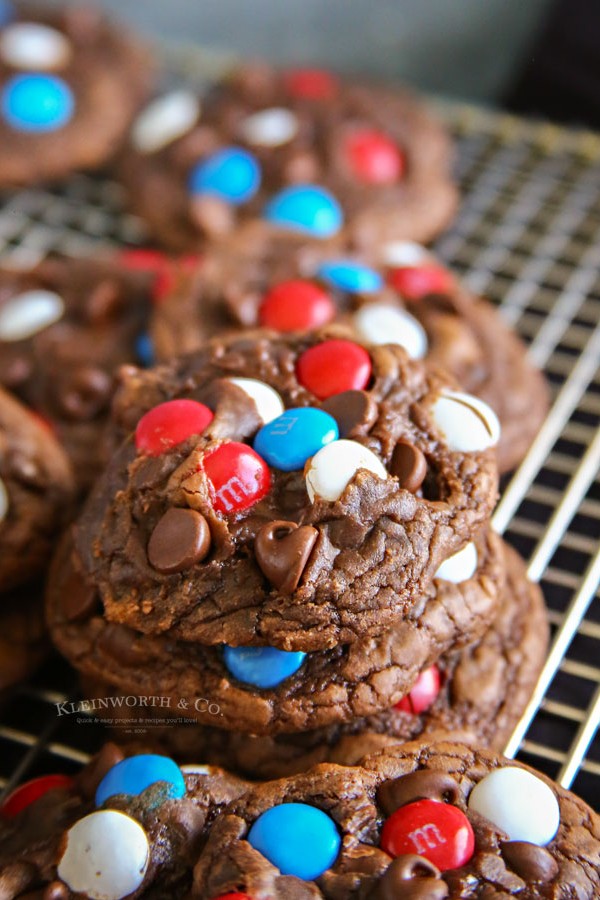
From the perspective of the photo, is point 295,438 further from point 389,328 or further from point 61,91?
point 61,91

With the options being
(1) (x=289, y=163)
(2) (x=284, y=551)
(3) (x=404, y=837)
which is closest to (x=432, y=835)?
(3) (x=404, y=837)

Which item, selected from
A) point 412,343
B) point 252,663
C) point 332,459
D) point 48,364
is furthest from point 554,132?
point 252,663

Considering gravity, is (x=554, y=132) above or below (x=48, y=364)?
above

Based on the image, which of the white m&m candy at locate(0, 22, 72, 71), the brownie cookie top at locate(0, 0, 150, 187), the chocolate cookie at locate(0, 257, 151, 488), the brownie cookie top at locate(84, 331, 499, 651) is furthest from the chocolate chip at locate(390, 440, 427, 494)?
the white m&m candy at locate(0, 22, 72, 71)

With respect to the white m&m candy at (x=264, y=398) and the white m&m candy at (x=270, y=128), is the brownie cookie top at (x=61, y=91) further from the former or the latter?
the white m&m candy at (x=264, y=398)

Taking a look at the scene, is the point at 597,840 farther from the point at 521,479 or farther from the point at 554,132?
the point at 554,132

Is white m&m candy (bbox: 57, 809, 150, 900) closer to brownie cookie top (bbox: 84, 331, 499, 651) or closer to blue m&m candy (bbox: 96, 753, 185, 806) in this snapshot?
blue m&m candy (bbox: 96, 753, 185, 806)
